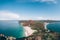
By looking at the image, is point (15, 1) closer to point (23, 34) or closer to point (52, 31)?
point (23, 34)

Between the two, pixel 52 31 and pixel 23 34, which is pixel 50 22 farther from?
pixel 23 34

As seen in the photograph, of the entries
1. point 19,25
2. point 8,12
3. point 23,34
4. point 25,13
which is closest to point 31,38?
point 23,34

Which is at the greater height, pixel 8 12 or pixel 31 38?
pixel 8 12

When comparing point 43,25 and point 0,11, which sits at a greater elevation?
point 0,11

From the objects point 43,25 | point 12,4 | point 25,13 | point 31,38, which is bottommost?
point 31,38

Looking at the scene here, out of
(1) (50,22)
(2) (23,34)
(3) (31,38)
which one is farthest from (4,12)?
(1) (50,22)
